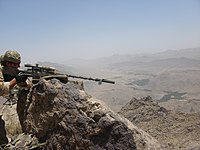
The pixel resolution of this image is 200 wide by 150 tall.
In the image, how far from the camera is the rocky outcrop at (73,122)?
17.0 ft

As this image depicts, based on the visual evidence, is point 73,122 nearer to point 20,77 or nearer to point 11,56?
point 20,77

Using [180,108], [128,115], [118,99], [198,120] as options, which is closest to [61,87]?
[198,120]

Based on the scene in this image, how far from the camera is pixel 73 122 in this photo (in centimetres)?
531

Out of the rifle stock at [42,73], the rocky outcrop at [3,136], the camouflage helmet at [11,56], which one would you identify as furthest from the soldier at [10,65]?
the rocky outcrop at [3,136]

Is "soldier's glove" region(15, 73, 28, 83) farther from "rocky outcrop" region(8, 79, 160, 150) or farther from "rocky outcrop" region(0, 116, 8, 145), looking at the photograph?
"rocky outcrop" region(0, 116, 8, 145)

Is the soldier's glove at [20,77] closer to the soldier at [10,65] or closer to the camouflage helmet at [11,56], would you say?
the soldier at [10,65]

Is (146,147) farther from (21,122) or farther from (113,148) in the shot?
(21,122)

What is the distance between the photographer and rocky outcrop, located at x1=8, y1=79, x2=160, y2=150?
204 inches

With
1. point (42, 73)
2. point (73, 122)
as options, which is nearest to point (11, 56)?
point (42, 73)

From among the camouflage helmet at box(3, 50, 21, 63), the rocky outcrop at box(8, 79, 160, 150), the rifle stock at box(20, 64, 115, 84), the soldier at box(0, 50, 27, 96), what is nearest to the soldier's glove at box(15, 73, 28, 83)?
the soldier at box(0, 50, 27, 96)

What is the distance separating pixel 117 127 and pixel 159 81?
294ft

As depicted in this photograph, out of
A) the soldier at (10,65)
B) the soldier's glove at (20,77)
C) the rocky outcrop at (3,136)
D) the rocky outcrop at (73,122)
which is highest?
the soldier at (10,65)

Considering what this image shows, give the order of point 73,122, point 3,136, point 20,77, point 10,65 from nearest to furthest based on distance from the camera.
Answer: point 73,122 → point 20,77 → point 3,136 → point 10,65

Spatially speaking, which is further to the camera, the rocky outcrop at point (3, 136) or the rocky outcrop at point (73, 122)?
the rocky outcrop at point (3, 136)
